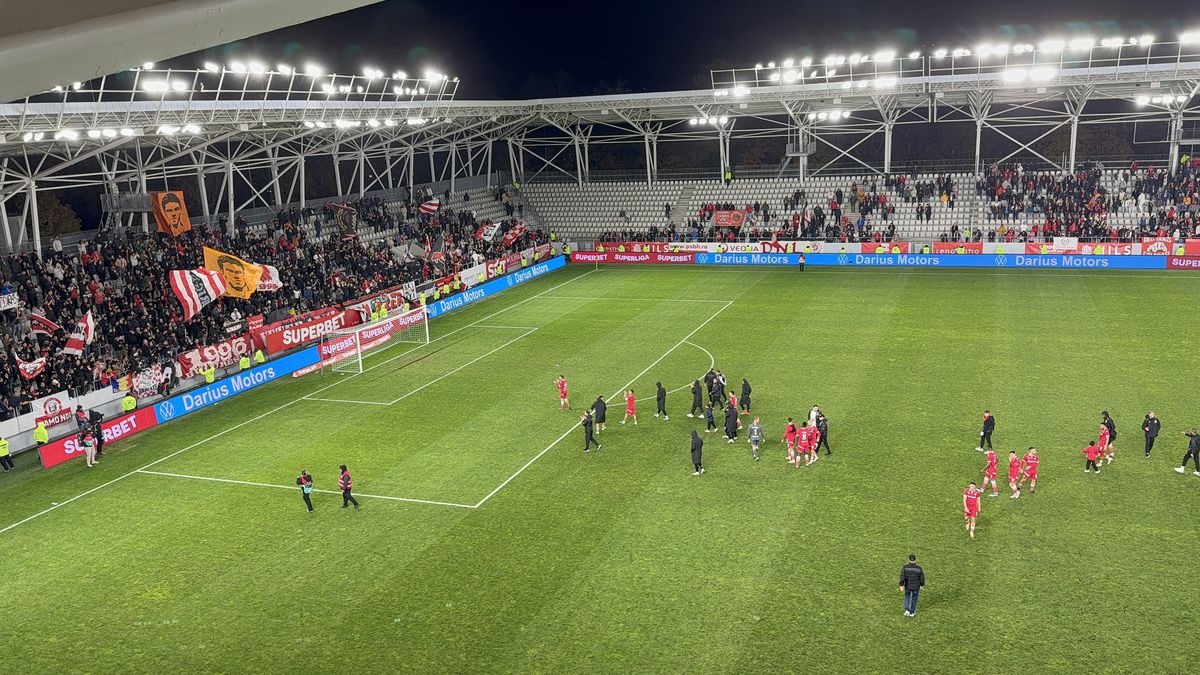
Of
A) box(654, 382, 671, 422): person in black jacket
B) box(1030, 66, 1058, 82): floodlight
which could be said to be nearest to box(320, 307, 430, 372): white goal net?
box(654, 382, 671, 422): person in black jacket

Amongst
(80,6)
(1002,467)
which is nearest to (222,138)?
(1002,467)

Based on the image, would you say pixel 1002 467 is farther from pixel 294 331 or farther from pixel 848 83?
pixel 848 83

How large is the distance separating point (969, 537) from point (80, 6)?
707 inches

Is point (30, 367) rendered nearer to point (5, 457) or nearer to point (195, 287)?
point (5, 457)

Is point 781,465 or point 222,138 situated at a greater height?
point 222,138

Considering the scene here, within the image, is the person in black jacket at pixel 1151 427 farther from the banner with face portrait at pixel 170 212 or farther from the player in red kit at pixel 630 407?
the banner with face portrait at pixel 170 212

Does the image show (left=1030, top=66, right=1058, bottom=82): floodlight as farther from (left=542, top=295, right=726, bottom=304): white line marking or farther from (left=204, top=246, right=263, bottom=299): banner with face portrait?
(left=204, top=246, right=263, bottom=299): banner with face portrait

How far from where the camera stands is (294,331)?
120ft

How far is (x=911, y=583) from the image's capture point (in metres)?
14.3

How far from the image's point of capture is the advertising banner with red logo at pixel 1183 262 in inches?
1829

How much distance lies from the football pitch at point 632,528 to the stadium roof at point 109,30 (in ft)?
41.1

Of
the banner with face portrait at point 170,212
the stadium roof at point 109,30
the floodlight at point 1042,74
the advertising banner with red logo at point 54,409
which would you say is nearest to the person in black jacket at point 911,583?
the stadium roof at point 109,30

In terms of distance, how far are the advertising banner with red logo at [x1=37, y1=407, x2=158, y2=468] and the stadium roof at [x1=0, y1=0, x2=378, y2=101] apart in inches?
1052

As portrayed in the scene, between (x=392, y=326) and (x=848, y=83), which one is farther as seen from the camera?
(x=848, y=83)
